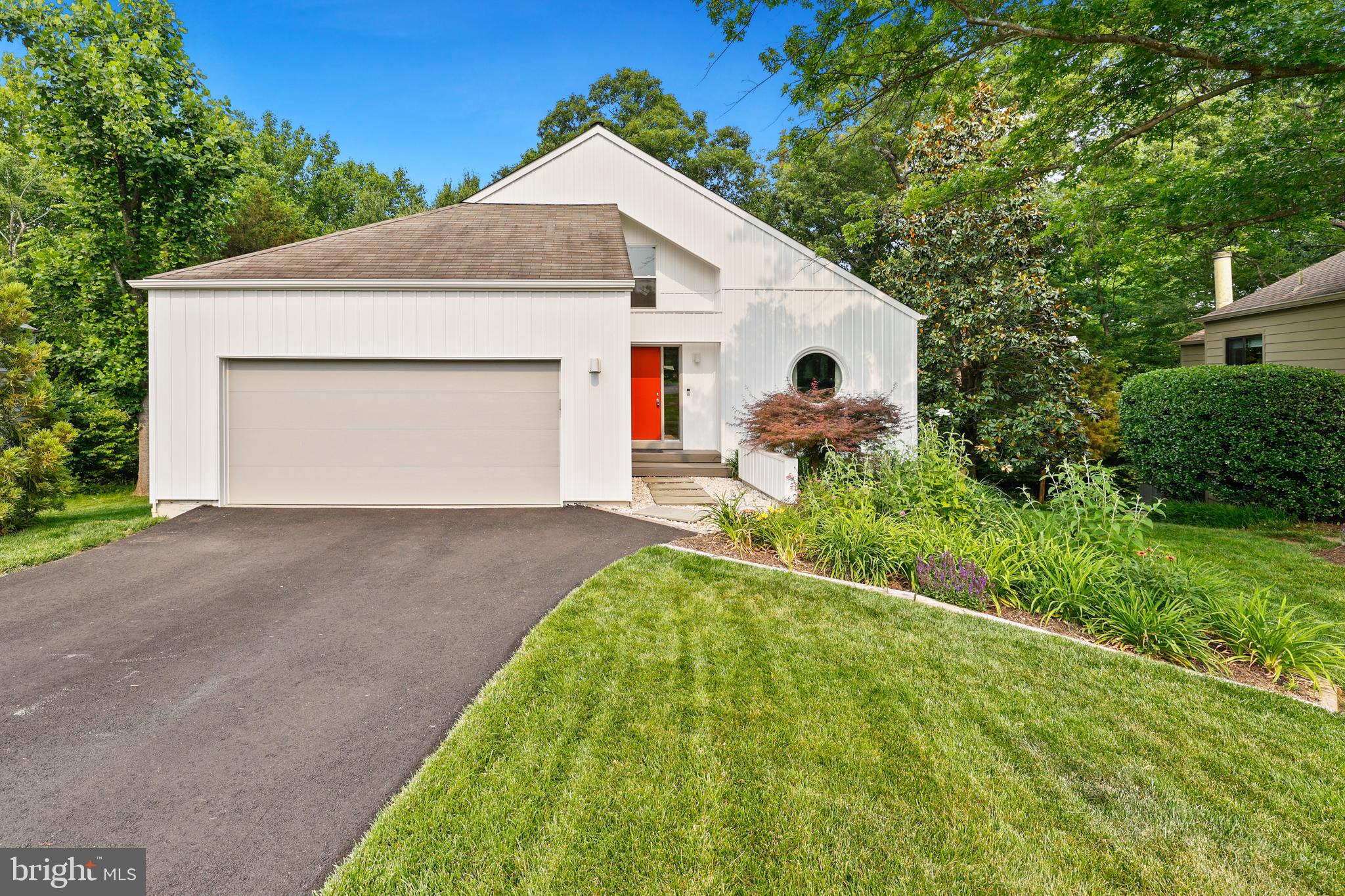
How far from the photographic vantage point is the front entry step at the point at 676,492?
29.0ft

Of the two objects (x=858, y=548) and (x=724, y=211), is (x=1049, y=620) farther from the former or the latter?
(x=724, y=211)

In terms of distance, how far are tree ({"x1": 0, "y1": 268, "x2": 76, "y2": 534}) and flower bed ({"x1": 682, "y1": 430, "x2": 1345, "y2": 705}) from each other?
8.55 meters

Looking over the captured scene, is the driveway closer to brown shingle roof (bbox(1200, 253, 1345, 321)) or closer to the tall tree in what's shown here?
brown shingle roof (bbox(1200, 253, 1345, 321))

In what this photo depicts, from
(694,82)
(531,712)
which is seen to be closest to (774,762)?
(531,712)

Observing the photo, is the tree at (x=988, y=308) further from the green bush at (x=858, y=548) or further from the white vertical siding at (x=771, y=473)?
the green bush at (x=858, y=548)

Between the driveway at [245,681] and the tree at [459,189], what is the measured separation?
25911 mm

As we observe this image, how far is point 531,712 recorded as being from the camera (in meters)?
2.90

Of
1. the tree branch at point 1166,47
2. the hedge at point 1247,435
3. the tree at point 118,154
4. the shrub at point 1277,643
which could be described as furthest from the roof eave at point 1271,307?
the tree at point 118,154

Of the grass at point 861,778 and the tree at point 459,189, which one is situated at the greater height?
the tree at point 459,189

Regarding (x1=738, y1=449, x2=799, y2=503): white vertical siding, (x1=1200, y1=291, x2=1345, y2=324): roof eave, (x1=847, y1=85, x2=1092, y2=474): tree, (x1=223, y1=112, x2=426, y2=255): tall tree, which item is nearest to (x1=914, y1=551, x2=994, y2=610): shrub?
(x1=738, y1=449, x2=799, y2=503): white vertical siding

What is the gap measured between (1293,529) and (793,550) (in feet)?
26.8

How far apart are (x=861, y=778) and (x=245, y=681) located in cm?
363

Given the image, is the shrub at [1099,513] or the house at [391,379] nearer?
the shrub at [1099,513]

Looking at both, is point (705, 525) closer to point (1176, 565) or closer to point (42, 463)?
point (1176, 565)
